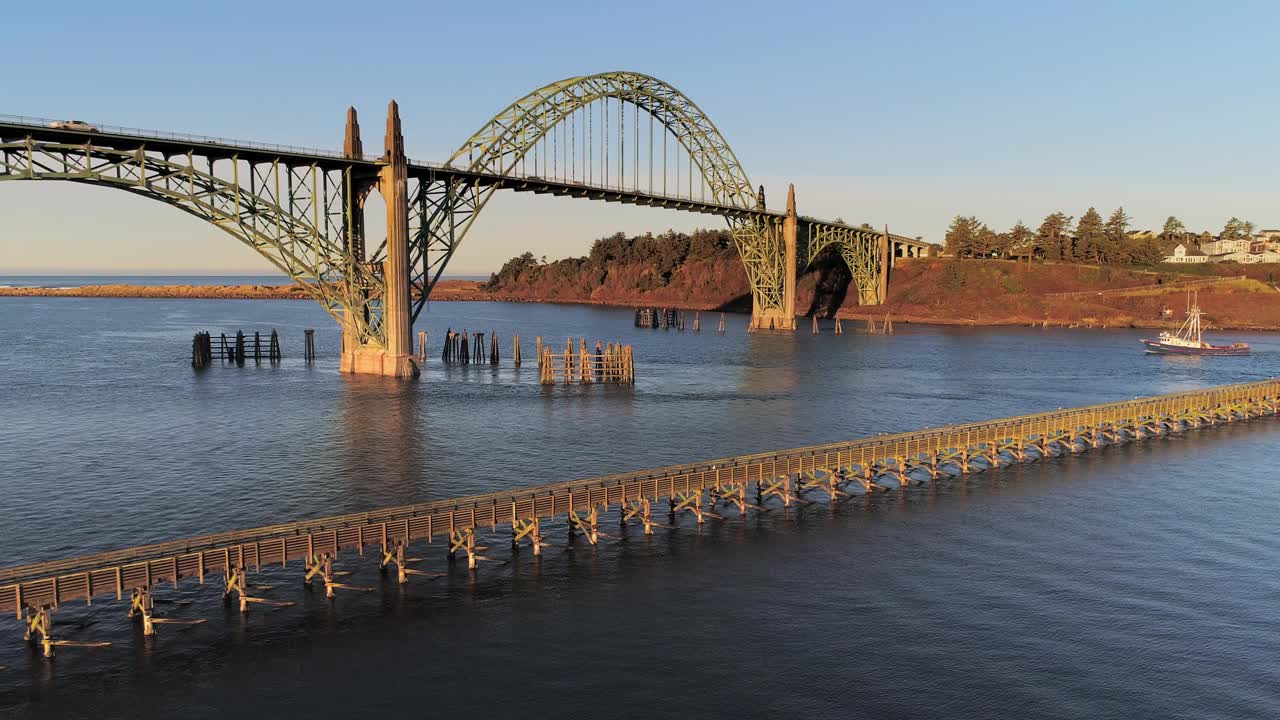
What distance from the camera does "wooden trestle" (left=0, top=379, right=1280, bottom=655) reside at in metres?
26.2

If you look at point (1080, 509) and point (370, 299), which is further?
point (370, 299)

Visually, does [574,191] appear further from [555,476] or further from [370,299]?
[555,476]

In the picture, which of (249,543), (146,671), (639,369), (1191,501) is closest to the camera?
(146,671)

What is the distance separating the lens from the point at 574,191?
9762 centimetres

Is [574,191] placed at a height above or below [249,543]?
above

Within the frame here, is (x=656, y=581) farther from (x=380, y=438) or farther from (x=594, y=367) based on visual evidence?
(x=594, y=367)

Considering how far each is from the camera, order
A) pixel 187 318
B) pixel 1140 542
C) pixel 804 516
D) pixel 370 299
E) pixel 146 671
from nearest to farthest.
→ 1. pixel 146 671
2. pixel 1140 542
3. pixel 804 516
4. pixel 370 299
5. pixel 187 318

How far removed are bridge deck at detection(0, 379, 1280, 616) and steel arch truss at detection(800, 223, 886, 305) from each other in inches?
4573

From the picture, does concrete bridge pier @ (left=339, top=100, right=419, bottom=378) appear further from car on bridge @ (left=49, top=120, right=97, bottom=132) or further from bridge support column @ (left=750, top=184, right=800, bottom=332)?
bridge support column @ (left=750, top=184, right=800, bottom=332)

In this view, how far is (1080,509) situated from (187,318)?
18739cm

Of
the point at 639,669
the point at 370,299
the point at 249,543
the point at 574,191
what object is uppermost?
the point at 574,191

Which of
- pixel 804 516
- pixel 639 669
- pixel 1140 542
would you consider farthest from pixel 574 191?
pixel 639 669

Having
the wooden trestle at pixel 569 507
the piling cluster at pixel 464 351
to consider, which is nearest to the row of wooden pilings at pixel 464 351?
the piling cluster at pixel 464 351

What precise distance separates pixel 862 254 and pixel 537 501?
546ft
